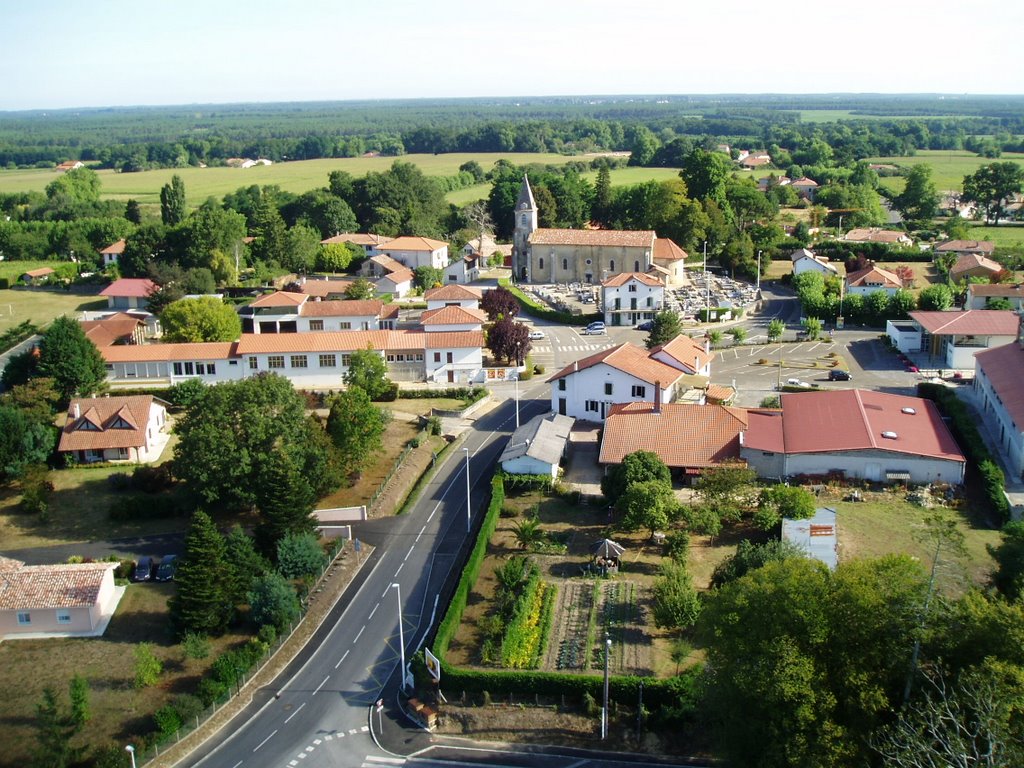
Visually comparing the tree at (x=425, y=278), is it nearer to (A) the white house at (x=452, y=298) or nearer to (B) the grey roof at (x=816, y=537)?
(A) the white house at (x=452, y=298)

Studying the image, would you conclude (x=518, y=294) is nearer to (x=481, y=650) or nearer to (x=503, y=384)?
(x=503, y=384)

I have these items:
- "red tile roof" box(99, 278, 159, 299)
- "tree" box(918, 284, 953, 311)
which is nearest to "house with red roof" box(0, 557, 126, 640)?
"red tile roof" box(99, 278, 159, 299)

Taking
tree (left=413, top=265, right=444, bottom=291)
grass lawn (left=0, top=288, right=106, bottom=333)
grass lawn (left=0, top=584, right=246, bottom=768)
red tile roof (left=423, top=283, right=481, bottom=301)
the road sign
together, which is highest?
red tile roof (left=423, top=283, right=481, bottom=301)

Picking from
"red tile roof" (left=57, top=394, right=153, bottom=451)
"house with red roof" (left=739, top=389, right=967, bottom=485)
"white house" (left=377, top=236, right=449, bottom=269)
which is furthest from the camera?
"white house" (left=377, top=236, right=449, bottom=269)

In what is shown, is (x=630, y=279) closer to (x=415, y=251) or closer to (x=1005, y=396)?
(x=415, y=251)

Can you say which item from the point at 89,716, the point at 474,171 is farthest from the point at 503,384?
the point at 474,171

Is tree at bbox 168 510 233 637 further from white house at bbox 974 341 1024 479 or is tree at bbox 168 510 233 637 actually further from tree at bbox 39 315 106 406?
white house at bbox 974 341 1024 479

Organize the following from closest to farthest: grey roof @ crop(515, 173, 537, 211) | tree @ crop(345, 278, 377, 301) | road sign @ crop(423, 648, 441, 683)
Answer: road sign @ crop(423, 648, 441, 683)
tree @ crop(345, 278, 377, 301)
grey roof @ crop(515, 173, 537, 211)

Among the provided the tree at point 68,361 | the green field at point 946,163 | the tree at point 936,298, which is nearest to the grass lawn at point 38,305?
the tree at point 68,361
